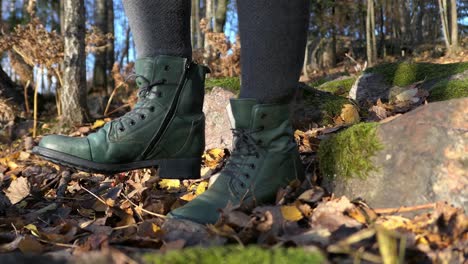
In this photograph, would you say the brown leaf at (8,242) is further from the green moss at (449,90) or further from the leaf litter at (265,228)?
the green moss at (449,90)

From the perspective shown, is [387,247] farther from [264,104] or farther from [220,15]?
[220,15]

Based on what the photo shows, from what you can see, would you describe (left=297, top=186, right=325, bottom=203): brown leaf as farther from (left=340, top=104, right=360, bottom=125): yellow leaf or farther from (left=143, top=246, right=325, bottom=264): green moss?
(left=340, top=104, right=360, bottom=125): yellow leaf

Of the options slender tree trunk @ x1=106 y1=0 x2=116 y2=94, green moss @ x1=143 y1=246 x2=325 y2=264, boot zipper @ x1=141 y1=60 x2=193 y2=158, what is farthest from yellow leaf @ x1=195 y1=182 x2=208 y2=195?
slender tree trunk @ x1=106 y1=0 x2=116 y2=94

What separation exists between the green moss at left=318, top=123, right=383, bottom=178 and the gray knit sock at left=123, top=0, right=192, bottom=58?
65cm

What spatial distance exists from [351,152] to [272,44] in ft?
1.46

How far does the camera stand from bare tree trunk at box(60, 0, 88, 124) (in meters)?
4.96

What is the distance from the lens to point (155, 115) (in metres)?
1.75

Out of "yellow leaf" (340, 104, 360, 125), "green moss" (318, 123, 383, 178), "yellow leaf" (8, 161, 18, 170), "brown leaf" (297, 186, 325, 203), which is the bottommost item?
"yellow leaf" (8, 161, 18, 170)

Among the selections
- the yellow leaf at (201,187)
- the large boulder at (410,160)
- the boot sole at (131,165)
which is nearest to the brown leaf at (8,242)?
the boot sole at (131,165)

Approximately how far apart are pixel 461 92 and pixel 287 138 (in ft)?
6.25

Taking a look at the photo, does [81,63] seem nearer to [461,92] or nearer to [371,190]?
[461,92]

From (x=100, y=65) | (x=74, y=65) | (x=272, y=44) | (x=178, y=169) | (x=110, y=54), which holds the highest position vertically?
(x=110, y=54)

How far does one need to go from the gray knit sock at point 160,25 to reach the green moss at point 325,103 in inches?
61.6

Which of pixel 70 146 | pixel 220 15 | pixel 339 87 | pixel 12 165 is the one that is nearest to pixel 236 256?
pixel 70 146
